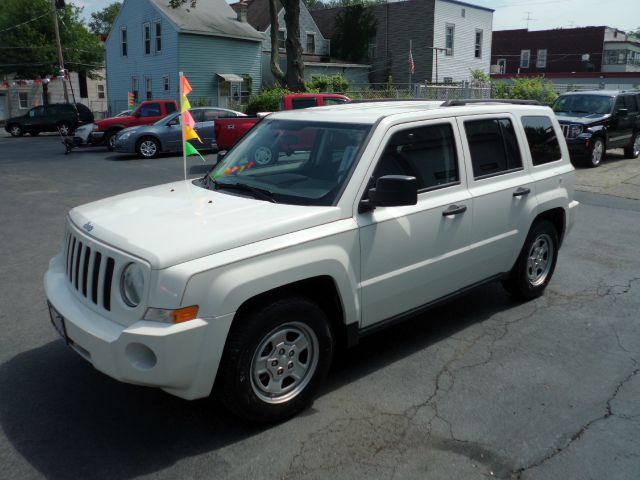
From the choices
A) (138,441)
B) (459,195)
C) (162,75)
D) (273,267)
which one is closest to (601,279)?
(459,195)

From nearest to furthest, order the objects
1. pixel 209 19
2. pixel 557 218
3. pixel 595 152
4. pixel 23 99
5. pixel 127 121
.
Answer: pixel 557 218 < pixel 595 152 < pixel 127 121 < pixel 209 19 < pixel 23 99

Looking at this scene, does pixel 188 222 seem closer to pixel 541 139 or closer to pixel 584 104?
pixel 541 139

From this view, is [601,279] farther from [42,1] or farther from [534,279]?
[42,1]

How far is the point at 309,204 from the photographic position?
12.5 feet

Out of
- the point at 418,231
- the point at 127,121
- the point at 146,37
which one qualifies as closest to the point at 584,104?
the point at 418,231

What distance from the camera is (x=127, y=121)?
20.6m

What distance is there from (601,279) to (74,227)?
17.5 ft

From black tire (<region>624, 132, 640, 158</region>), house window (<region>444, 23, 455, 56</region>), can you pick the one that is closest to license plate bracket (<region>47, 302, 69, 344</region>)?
black tire (<region>624, 132, 640, 158</region>)

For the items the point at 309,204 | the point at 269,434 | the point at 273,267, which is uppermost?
the point at 309,204

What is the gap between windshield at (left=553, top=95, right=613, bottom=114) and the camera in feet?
51.2

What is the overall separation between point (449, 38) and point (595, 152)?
26.5 meters

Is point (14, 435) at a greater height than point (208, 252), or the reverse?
point (208, 252)

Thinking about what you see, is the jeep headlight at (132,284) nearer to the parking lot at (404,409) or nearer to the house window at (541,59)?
the parking lot at (404,409)

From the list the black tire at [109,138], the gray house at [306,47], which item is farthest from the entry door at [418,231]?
the gray house at [306,47]
